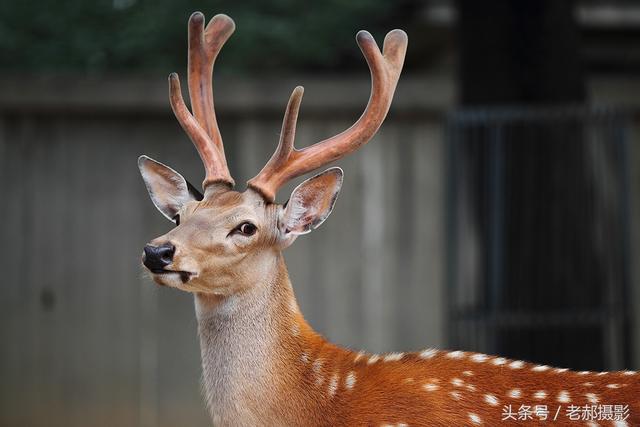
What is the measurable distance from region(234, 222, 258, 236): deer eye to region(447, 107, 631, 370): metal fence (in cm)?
319

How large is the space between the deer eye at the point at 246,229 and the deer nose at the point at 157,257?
0.30 m

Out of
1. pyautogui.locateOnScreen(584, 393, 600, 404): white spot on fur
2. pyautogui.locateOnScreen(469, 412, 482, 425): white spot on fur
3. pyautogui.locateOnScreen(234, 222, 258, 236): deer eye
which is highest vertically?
pyautogui.locateOnScreen(234, 222, 258, 236): deer eye

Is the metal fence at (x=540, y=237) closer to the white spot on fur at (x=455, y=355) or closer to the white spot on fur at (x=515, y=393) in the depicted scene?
the white spot on fur at (x=455, y=355)

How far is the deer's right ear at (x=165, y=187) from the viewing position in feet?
13.5

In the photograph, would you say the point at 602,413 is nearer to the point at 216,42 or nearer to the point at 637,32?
the point at 216,42

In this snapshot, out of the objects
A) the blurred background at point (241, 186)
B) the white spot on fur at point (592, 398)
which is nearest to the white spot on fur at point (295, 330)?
the white spot on fur at point (592, 398)

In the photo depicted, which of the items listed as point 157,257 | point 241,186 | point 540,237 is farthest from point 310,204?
point 241,186

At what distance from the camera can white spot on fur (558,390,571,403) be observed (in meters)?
3.55

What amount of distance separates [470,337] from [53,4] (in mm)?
Result: 5021

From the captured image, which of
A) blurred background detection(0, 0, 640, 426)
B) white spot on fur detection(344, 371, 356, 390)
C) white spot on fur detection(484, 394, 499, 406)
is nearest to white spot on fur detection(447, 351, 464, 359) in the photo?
white spot on fur detection(484, 394, 499, 406)

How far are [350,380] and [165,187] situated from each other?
1.00 metres

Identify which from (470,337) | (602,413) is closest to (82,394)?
(470,337)

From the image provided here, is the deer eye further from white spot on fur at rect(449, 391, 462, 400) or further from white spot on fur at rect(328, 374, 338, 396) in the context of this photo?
white spot on fur at rect(449, 391, 462, 400)

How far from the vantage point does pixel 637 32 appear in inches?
401
